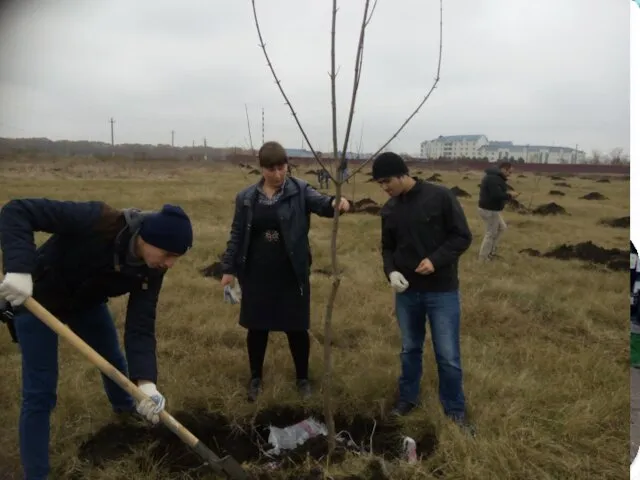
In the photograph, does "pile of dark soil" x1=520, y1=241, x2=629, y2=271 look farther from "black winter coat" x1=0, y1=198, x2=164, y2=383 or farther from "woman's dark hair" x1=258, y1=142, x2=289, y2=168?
"black winter coat" x1=0, y1=198, x2=164, y2=383

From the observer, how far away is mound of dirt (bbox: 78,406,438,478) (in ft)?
7.54

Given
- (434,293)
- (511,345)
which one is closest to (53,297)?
(434,293)

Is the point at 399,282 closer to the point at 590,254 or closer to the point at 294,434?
the point at 294,434

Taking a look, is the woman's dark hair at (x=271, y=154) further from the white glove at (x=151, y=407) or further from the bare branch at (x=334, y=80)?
the white glove at (x=151, y=407)

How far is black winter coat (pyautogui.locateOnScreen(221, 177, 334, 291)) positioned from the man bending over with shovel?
0.68 metres

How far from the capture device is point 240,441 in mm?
2514

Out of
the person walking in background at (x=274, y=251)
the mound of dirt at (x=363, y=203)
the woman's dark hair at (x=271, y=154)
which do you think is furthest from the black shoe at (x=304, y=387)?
the mound of dirt at (x=363, y=203)

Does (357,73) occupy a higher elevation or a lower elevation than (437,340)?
higher

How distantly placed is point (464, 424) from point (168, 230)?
1.72m

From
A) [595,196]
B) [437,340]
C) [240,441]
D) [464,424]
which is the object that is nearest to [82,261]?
[240,441]

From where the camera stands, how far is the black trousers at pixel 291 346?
2809 millimetres

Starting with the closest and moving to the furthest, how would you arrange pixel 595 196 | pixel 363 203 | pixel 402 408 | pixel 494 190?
pixel 402 408
pixel 494 190
pixel 595 196
pixel 363 203

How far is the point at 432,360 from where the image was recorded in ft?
10.7

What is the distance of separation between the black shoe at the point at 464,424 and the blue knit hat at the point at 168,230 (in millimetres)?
1576
